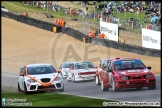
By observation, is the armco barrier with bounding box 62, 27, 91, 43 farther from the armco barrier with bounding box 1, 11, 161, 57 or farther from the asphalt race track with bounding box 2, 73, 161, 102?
the asphalt race track with bounding box 2, 73, 161, 102

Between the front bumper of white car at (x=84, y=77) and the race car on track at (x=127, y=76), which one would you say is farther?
the front bumper of white car at (x=84, y=77)

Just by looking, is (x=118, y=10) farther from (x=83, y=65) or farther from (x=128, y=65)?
(x=128, y=65)

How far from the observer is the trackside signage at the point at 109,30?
3884cm

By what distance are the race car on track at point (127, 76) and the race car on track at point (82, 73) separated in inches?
180

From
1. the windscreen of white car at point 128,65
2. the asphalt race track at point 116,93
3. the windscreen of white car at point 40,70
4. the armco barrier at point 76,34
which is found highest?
the armco barrier at point 76,34

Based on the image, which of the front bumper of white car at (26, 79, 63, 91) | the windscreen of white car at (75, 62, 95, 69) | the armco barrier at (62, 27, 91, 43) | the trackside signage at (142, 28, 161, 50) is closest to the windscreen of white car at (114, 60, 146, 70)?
the front bumper of white car at (26, 79, 63, 91)

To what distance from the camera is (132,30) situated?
37125 mm

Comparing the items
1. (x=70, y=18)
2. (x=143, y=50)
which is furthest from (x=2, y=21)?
(x=143, y=50)

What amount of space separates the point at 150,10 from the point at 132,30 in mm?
7983

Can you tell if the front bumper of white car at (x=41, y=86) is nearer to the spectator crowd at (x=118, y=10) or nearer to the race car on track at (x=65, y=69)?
the race car on track at (x=65, y=69)

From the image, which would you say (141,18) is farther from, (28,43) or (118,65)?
(118,65)

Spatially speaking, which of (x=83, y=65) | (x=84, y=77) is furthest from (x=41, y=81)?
(x=83, y=65)

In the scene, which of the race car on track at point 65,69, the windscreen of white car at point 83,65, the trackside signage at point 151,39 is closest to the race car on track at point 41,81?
the windscreen of white car at point 83,65

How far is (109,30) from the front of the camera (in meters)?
39.5
